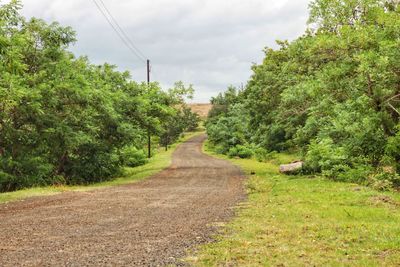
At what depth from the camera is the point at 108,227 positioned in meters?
11.5

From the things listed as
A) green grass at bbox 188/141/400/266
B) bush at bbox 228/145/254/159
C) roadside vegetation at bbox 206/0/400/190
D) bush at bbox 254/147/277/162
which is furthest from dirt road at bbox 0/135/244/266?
bush at bbox 228/145/254/159

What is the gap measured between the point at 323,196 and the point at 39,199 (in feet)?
35.3

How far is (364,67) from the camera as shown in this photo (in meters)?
18.0

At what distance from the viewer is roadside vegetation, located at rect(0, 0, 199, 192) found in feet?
83.0

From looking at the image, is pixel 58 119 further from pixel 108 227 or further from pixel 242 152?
pixel 242 152

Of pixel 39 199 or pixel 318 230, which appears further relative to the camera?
pixel 39 199

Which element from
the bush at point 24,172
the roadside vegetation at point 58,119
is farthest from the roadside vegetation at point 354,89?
the bush at point 24,172

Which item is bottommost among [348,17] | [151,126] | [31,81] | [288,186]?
[288,186]

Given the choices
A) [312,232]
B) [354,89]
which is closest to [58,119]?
[354,89]

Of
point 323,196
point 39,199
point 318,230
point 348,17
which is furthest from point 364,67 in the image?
point 39,199

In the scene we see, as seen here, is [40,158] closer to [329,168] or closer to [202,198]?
[202,198]

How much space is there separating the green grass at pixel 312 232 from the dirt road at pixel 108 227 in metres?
0.71

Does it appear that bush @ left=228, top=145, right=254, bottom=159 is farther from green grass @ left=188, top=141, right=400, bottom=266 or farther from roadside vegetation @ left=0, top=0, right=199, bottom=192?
green grass @ left=188, top=141, right=400, bottom=266

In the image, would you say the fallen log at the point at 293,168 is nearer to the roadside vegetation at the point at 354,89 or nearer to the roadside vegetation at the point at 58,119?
the roadside vegetation at the point at 354,89
